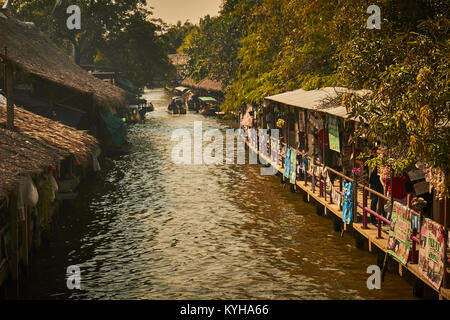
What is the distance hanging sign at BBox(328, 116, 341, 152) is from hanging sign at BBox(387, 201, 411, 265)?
18.7ft

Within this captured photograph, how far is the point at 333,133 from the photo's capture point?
1817 centimetres

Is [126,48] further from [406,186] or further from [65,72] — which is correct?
[406,186]

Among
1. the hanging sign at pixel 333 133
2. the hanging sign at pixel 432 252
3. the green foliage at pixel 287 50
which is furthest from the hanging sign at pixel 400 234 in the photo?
the green foliage at pixel 287 50

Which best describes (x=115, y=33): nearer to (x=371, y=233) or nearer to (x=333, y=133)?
(x=333, y=133)

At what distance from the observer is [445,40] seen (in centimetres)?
1205

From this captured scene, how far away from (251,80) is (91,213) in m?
17.4

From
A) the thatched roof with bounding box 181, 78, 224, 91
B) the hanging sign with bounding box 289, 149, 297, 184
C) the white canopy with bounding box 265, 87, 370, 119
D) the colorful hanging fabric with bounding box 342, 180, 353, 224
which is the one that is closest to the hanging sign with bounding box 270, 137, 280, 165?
the white canopy with bounding box 265, 87, 370, 119

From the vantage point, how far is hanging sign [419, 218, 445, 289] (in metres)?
10.1

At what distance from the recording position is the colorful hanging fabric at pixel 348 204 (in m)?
15.2

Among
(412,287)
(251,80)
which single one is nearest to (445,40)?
(412,287)

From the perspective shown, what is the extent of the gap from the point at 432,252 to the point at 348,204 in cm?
490

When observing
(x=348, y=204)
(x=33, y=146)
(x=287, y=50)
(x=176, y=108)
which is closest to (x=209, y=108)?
(x=176, y=108)

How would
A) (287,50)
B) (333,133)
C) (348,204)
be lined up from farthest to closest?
(287,50)
(333,133)
(348,204)

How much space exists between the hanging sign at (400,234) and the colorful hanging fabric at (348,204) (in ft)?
8.94
